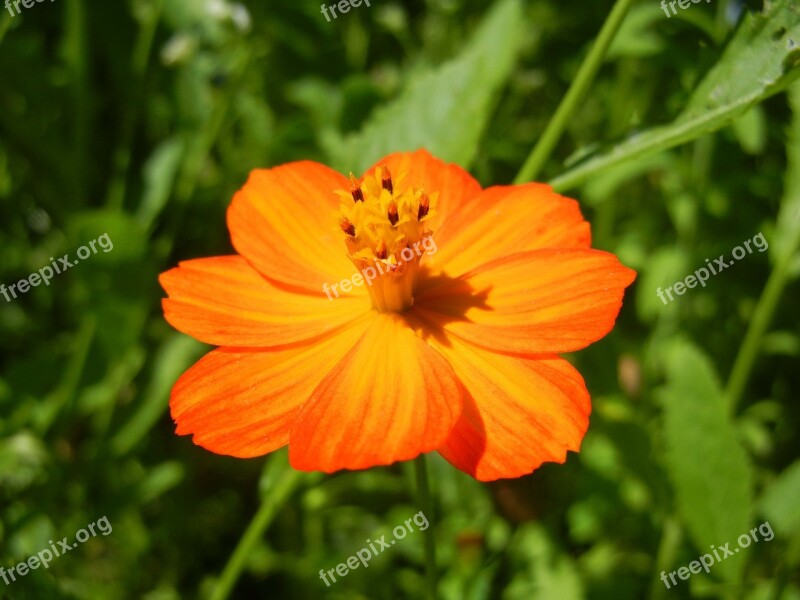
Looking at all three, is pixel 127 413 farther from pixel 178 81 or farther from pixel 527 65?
pixel 527 65

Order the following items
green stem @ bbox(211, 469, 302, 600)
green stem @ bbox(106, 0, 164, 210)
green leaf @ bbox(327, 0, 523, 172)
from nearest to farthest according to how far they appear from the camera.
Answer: green stem @ bbox(211, 469, 302, 600)
green leaf @ bbox(327, 0, 523, 172)
green stem @ bbox(106, 0, 164, 210)

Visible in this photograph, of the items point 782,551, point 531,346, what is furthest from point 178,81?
point 782,551

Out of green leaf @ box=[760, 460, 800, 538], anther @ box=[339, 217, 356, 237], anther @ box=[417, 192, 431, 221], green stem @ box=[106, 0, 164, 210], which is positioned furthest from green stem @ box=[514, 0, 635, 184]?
green stem @ box=[106, 0, 164, 210]

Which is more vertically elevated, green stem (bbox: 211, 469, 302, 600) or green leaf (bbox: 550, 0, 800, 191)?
green leaf (bbox: 550, 0, 800, 191)

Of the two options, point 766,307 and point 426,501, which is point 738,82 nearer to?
point 766,307

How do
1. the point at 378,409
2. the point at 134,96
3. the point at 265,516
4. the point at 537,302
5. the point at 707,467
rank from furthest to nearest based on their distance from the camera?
the point at 134,96 → the point at 707,467 → the point at 265,516 → the point at 537,302 → the point at 378,409

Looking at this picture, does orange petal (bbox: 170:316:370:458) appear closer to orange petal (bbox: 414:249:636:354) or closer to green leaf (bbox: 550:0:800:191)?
orange petal (bbox: 414:249:636:354)

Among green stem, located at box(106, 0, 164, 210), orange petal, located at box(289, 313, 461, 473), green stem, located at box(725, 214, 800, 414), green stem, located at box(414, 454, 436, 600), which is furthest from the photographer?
green stem, located at box(106, 0, 164, 210)

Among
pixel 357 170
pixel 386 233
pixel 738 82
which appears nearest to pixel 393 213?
pixel 386 233
